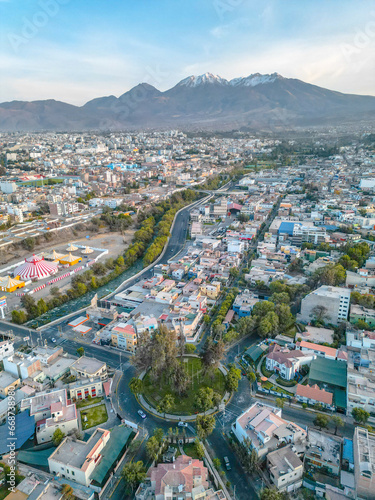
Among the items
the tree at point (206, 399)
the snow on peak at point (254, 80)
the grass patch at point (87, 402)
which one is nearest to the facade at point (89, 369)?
the grass patch at point (87, 402)

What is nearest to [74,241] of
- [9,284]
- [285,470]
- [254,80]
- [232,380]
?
[9,284]

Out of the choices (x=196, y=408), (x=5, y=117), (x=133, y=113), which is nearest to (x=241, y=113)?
(x=133, y=113)

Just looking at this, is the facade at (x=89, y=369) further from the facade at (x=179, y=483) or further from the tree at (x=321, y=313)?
the tree at (x=321, y=313)

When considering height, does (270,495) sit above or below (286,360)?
below

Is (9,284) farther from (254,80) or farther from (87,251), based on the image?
(254,80)

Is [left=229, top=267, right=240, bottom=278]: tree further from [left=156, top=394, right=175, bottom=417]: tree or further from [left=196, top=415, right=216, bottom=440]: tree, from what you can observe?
[left=196, top=415, right=216, bottom=440]: tree

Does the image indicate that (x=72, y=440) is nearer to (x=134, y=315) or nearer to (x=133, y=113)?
(x=134, y=315)

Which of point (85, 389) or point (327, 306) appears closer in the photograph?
point (85, 389)
